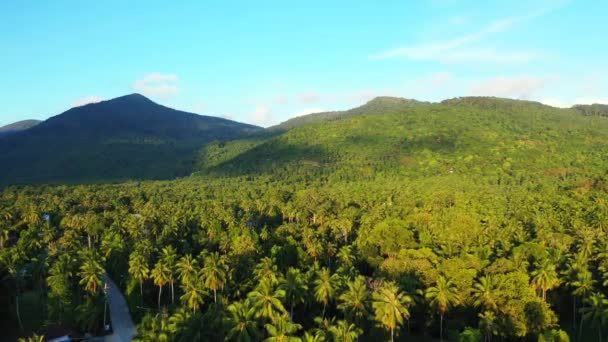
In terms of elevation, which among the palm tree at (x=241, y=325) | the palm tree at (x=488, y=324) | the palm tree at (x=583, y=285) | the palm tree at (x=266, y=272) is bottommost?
the palm tree at (x=488, y=324)

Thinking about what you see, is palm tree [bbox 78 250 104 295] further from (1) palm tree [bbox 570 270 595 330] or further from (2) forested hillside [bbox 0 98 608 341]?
(1) palm tree [bbox 570 270 595 330]

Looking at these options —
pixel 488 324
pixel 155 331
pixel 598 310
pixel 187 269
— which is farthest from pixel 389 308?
pixel 187 269

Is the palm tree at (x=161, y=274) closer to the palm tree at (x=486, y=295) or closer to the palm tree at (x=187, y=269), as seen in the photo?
the palm tree at (x=187, y=269)

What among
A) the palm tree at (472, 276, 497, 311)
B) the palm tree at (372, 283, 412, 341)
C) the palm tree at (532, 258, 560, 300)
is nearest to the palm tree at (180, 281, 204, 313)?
the palm tree at (372, 283, 412, 341)

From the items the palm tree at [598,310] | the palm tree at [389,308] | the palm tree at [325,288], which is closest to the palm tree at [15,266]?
the palm tree at [325,288]

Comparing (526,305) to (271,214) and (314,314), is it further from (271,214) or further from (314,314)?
(271,214)

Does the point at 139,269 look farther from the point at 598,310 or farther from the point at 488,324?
the point at 598,310
